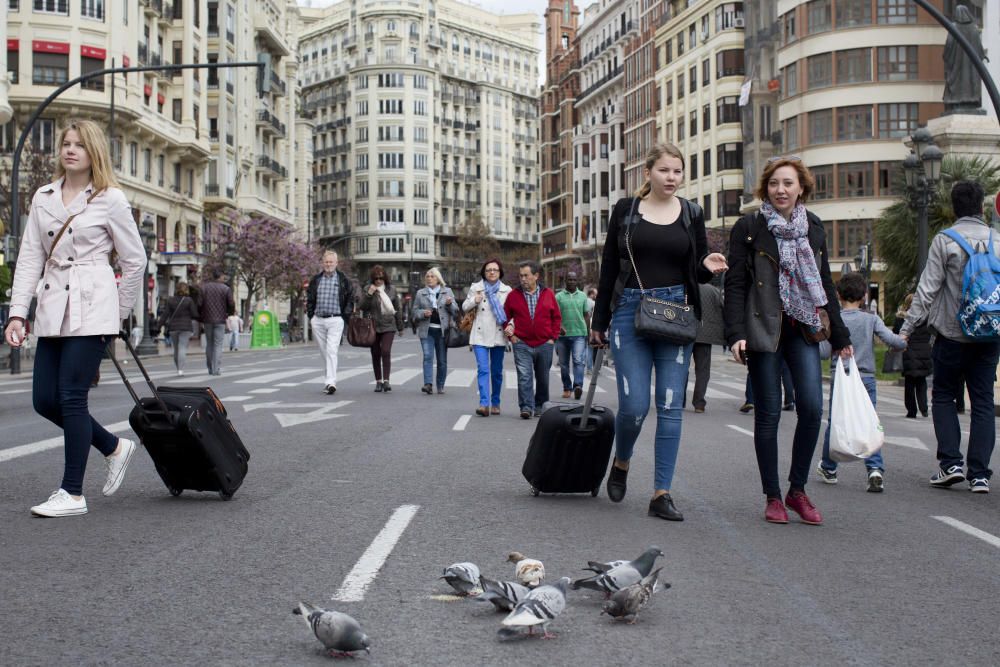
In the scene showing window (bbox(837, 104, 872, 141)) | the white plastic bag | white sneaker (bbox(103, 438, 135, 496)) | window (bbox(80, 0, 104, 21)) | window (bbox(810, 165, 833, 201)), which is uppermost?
window (bbox(80, 0, 104, 21))

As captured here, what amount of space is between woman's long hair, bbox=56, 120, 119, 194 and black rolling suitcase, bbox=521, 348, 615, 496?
281 centimetres

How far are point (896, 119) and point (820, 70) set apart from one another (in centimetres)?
447

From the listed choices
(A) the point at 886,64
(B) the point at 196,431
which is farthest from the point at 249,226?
(B) the point at 196,431

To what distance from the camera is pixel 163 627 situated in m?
4.29

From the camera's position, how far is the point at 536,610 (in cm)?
407

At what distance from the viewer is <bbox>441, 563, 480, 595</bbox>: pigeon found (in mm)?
4652

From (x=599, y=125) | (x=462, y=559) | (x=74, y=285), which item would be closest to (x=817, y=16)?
(x=599, y=125)

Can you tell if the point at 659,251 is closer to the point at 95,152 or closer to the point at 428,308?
the point at 95,152

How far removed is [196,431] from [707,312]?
2.94m

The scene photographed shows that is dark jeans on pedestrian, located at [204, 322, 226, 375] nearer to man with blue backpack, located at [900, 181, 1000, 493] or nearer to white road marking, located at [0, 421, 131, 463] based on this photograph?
white road marking, located at [0, 421, 131, 463]

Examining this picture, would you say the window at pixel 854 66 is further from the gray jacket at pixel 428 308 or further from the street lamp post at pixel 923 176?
the gray jacket at pixel 428 308

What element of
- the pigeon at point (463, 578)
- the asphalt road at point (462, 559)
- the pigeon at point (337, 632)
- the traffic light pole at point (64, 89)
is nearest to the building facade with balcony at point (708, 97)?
the traffic light pole at point (64, 89)

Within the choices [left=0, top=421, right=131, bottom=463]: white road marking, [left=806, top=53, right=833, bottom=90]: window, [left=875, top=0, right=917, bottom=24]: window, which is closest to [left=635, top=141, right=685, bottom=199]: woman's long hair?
[left=0, top=421, right=131, bottom=463]: white road marking

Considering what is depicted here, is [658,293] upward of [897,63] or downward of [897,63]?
downward
